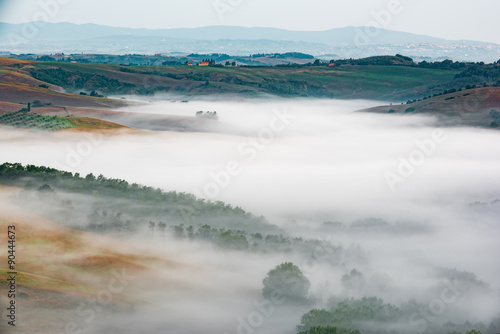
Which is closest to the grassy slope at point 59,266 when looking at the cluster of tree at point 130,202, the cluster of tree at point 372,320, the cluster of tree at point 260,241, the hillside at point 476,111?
the cluster of tree at point 260,241

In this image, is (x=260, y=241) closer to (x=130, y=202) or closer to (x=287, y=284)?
(x=130, y=202)

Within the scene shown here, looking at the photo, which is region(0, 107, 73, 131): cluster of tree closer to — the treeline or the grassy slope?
the treeline

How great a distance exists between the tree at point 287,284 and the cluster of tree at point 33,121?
9044 centimetres

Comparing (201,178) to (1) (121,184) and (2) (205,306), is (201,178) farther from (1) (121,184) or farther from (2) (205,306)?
(2) (205,306)

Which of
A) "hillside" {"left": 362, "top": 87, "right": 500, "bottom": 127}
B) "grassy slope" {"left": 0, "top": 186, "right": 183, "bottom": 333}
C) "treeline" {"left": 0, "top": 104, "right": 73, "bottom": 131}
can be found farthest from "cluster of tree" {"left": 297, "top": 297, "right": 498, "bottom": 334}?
"hillside" {"left": 362, "top": 87, "right": 500, "bottom": 127}

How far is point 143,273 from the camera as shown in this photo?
2277 inches

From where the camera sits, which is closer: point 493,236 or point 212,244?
point 212,244

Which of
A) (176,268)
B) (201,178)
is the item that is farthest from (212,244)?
(201,178)

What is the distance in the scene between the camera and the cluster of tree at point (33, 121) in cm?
13988

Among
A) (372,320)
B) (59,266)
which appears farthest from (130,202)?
(372,320)

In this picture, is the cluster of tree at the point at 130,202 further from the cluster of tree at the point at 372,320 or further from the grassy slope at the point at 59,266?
the cluster of tree at the point at 372,320

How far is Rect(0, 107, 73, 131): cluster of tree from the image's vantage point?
140m

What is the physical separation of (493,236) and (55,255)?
7219 cm

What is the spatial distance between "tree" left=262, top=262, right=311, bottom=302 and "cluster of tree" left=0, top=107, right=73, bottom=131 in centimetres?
9044
